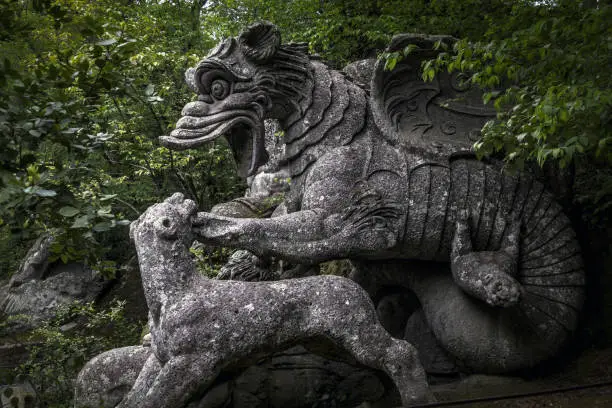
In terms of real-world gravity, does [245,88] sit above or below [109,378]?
above

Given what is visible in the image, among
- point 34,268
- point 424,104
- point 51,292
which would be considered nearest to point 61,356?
point 424,104

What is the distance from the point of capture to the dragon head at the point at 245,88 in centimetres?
466

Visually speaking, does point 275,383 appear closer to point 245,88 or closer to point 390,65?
point 245,88

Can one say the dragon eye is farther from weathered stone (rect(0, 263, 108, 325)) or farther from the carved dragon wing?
weathered stone (rect(0, 263, 108, 325))

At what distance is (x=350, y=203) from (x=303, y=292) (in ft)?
2.57

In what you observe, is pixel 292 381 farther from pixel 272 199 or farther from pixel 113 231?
pixel 113 231

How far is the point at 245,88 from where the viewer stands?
15.5ft

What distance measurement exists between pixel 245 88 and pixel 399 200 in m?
1.26

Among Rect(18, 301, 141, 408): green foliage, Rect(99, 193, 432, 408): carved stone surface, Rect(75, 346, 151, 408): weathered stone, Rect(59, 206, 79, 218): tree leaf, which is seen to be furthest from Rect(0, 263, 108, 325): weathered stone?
Rect(59, 206, 79, 218): tree leaf

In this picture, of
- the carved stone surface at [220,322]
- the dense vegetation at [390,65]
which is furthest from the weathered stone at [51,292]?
the carved stone surface at [220,322]

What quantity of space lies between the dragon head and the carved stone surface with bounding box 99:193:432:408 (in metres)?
0.69

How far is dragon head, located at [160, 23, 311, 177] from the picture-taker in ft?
15.3

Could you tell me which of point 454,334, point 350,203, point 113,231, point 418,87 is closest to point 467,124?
point 418,87

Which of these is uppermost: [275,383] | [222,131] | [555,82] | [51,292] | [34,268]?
[555,82]
